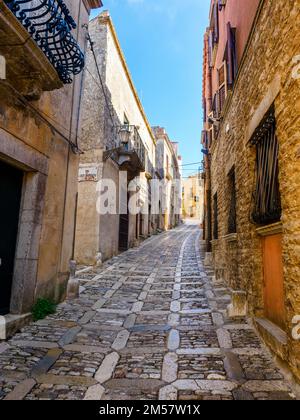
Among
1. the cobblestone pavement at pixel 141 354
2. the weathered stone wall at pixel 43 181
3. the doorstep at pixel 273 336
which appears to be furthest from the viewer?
the weathered stone wall at pixel 43 181

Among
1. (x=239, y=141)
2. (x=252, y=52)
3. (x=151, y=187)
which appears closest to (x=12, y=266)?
(x=239, y=141)

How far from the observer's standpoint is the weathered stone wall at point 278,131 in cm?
268

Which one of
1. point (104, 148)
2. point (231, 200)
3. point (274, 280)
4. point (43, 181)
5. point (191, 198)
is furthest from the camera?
point (191, 198)

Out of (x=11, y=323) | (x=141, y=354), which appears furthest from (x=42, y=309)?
(x=141, y=354)

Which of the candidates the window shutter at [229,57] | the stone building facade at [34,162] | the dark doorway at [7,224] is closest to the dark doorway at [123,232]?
the stone building facade at [34,162]

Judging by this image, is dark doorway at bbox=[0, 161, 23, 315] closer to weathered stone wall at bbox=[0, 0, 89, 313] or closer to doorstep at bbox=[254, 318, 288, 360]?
weathered stone wall at bbox=[0, 0, 89, 313]

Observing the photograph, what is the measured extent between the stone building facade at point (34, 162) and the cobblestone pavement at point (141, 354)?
0.66 m

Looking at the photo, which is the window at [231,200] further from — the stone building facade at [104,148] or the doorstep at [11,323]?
the stone building facade at [104,148]

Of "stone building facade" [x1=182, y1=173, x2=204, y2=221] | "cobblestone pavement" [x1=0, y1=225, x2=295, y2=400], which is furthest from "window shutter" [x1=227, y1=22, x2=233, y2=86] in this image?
"stone building facade" [x1=182, y1=173, x2=204, y2=221]

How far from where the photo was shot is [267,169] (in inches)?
152

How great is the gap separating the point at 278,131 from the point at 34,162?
136 inches

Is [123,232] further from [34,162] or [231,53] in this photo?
[34,162]

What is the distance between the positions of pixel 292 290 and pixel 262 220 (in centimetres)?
133
